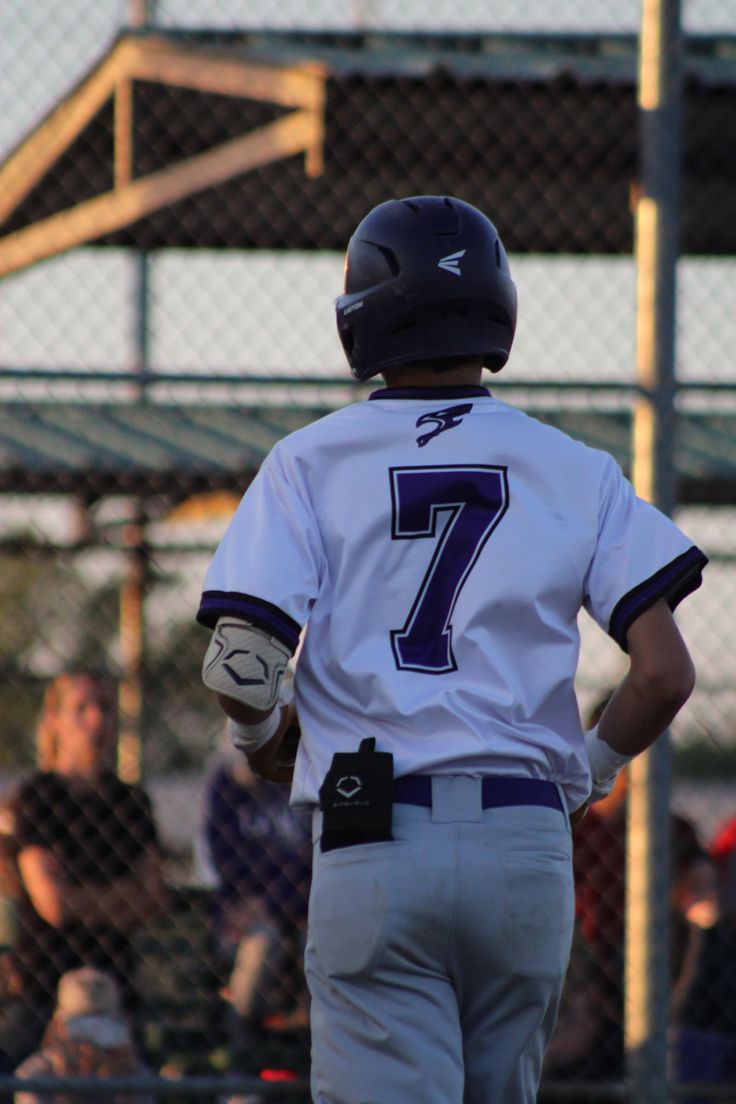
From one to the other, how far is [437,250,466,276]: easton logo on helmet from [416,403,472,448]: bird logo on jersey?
22 cm

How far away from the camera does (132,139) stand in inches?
254

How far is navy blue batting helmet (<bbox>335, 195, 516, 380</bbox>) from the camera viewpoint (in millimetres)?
2342

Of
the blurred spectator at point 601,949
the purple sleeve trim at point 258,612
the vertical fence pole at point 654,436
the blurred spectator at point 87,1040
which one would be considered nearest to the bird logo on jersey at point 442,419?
the purple sleeve trim at point 258,612

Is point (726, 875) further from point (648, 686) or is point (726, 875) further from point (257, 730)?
point (257, 730)

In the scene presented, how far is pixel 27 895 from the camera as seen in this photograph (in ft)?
15.5

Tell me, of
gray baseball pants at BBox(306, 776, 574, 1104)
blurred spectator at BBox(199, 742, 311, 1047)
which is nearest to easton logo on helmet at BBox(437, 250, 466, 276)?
gray baseball pants at BBox(306, 776, 574, 1104)

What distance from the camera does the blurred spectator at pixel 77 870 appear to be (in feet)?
15.1

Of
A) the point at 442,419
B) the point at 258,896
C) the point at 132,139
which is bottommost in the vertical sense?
the point at 258,896

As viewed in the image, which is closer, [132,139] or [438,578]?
[438,578]

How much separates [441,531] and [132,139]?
187 inches

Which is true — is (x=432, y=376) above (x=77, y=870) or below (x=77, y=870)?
above

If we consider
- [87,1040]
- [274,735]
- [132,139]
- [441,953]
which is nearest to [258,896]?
[87,1040]

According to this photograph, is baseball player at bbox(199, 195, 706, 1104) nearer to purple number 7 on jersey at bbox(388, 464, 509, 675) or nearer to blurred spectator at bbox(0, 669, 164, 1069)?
purple number 7 on jersey at bbox(388, 464, 509, 675)

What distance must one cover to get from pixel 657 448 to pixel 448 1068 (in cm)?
241
